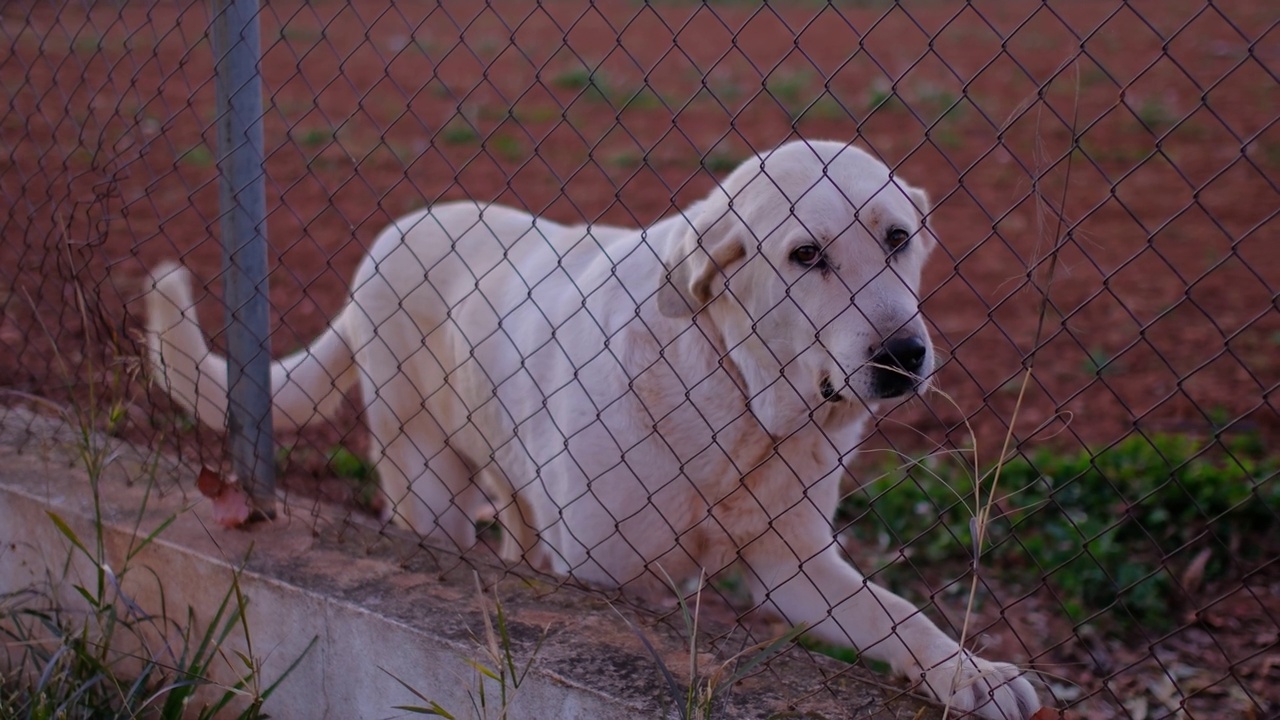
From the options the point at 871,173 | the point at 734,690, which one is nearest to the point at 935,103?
the point at 871,173

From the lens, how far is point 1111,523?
3695 mm

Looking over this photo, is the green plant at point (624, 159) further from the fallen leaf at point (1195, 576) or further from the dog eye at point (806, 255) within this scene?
the dog eye at point (806, 255)

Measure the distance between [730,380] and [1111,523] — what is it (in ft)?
6.13

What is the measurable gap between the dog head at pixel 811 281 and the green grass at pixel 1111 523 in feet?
3.34

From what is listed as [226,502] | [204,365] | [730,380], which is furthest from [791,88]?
[226,502]

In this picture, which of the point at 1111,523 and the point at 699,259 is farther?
the point at 1111,523

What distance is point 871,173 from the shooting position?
2412 millimetres

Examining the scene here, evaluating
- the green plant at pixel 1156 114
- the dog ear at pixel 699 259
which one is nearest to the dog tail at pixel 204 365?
the dog ear at pixel 699 259

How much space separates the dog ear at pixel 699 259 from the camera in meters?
2.47

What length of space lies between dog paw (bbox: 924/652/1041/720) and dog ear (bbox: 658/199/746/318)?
0.96 metres

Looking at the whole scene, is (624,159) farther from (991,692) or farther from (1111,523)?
(991,692)

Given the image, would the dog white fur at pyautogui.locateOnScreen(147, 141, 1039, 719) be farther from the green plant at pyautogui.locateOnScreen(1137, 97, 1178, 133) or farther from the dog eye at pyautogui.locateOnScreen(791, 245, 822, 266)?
the green plant at pyautogui.locateOnScreen(1137, 97, 1178, 133)

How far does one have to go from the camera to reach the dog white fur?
7.60ft

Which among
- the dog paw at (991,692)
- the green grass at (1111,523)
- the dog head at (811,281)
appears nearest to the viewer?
the dog paw at (991,692)
